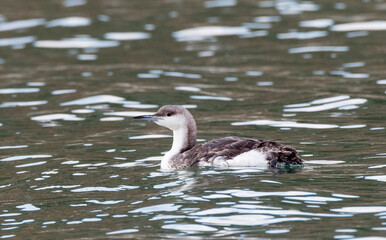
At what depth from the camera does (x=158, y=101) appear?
16.9m

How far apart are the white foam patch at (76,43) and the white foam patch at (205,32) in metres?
1.78

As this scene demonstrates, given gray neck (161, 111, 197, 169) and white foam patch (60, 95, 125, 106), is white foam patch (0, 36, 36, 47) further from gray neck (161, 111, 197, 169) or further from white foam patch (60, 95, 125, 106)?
gray neck (161, 111, 197, 169)

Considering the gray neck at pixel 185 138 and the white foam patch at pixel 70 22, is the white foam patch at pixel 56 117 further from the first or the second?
the white foam patch at pixel 70 22

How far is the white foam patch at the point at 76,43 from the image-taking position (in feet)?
73.9

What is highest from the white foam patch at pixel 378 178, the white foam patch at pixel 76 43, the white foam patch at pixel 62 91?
the white foam patch at pixel 76 43

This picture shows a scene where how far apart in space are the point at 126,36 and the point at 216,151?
12.1m

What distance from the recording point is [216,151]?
11.5 meters

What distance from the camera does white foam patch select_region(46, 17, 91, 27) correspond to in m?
24.4

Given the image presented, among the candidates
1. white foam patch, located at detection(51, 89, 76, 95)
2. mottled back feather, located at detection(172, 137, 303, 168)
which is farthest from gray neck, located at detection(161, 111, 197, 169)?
white foam patch, located at detection(51, 89, 76, 95)

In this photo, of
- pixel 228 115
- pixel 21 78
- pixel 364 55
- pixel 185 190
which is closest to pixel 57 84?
pixel 21 78

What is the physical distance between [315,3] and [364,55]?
20.8 ft

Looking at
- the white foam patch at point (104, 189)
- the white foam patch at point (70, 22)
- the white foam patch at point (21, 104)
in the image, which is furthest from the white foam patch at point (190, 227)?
the white foam patch at point (70, 22)

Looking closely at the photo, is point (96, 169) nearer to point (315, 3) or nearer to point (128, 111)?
point (128, 111)

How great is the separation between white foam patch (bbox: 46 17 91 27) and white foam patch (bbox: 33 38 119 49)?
1.34 meters
